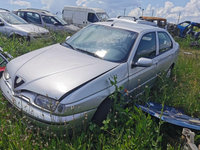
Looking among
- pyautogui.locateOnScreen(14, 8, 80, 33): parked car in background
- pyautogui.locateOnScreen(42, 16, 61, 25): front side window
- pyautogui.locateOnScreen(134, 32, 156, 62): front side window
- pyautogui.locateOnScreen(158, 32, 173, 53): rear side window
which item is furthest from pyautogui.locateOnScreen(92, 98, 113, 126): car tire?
pyautogui.locateOnScreen(42, 16, 61, 25): front side window

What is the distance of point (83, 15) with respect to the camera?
1698 cm

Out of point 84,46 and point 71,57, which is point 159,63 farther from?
point 71,57

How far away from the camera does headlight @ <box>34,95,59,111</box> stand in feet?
7.64

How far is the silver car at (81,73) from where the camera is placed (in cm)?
238

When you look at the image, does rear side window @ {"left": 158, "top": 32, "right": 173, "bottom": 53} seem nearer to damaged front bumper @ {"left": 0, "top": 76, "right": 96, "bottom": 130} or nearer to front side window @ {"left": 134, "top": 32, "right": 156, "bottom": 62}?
front side window @ {"left": 134, "top": 32, "right": 156, "bottom": 62}

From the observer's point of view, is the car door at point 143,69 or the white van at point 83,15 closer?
the car door at point 143,69

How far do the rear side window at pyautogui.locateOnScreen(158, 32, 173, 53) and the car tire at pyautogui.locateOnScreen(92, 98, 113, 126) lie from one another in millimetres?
2307

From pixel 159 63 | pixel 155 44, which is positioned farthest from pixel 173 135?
pixel 155 44

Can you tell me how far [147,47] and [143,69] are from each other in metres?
0.51

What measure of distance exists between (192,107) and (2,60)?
4.23 meters

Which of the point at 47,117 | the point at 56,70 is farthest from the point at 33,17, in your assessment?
the point at 47,117

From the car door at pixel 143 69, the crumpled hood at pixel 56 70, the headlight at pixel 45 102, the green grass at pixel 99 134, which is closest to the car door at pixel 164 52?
the car door at pixel 143 69

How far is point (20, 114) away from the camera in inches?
103

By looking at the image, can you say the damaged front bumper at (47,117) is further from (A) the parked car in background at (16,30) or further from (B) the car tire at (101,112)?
(A) the parked car in background at (16,30)
